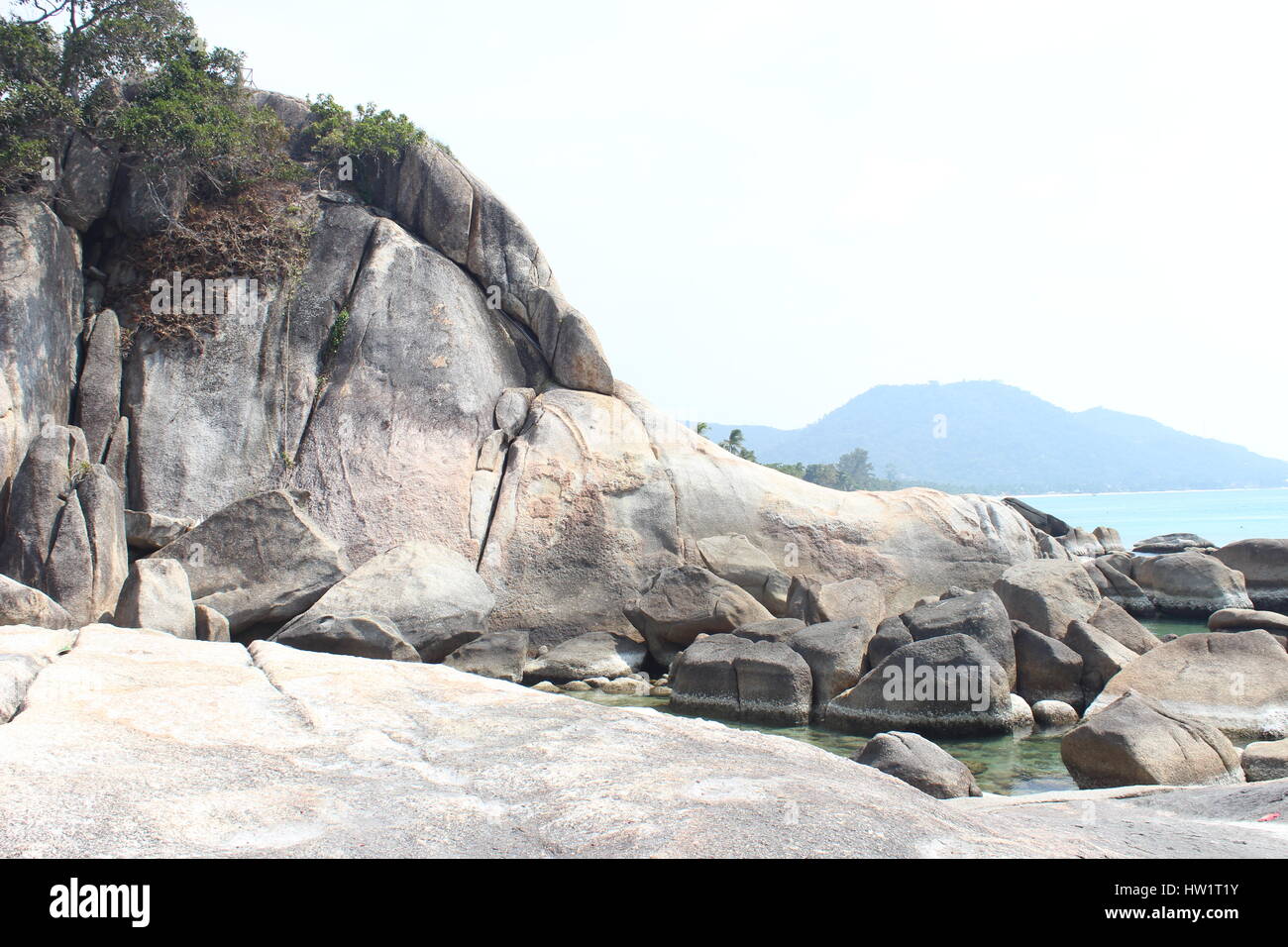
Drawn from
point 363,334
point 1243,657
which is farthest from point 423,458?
point 1243,657

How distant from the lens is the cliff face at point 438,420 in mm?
17500

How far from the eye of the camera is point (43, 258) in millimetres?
16719

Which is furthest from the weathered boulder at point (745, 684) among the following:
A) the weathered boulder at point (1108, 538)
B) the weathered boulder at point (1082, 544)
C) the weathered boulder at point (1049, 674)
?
the weathered boulder at point (1108, 538)

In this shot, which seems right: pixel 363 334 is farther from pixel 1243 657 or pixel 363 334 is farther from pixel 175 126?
pixel 1243 657

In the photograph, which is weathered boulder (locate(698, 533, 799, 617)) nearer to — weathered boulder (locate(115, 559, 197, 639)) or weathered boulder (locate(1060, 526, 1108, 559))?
weathered boulder (locate(115, 559, 197, 639))

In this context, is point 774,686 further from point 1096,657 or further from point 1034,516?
point 1034,516

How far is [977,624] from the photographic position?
13977 mm

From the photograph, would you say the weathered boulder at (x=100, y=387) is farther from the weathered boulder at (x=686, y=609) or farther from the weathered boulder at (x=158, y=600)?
the weathered boulder at (x=686, y=609)

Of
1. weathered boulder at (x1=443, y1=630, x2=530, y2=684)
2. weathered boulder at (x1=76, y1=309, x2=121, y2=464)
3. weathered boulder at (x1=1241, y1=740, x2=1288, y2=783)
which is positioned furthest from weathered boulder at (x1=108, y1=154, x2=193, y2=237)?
weathered boulder at (x1=1241, y1=740, x2=1288, y2=783)

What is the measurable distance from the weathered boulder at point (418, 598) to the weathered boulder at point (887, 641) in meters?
6.32

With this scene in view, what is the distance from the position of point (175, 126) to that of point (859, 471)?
98.8 m

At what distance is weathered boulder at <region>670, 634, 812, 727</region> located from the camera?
1346cm
